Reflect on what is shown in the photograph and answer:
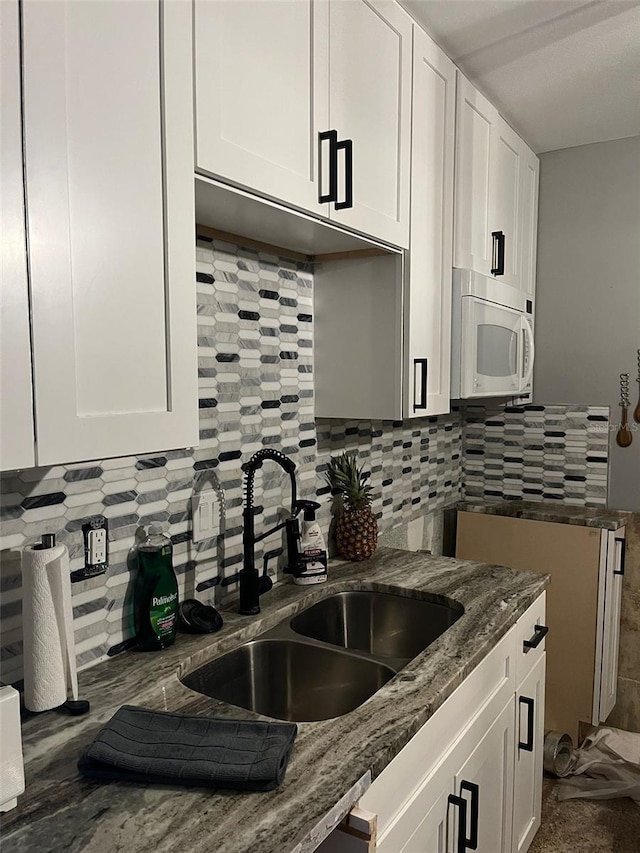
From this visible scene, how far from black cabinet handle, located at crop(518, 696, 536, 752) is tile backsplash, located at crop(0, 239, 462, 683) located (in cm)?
78

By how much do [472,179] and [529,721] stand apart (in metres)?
1.71

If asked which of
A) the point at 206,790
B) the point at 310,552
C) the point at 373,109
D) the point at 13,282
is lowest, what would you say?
the point at 206,790

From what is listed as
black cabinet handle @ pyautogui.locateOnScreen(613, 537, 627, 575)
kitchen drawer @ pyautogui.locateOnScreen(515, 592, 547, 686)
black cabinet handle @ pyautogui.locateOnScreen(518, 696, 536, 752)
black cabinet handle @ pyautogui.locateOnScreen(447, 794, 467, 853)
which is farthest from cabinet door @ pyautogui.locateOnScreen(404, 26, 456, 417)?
black cabinet handle @ pyautogui.locateOnScreen(613, 537, 627, 575)

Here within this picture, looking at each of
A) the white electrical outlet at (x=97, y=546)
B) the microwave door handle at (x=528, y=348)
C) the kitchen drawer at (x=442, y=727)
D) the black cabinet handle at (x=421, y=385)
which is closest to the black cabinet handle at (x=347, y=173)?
the black cabinet handle at (x=421, y=385)

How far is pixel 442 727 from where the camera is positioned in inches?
51.1

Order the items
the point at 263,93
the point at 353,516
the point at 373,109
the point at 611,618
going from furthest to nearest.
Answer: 1. the point at 611,618
2. the point at 353,516
3. the point at 373,109
4. the point at 263,93

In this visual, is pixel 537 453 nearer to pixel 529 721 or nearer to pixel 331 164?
pixel 529 721

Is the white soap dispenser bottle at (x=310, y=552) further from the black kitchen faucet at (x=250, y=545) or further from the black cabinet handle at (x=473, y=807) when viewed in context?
the black cabinet handle at (x=473, y=807)

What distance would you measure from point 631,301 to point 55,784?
2621mm

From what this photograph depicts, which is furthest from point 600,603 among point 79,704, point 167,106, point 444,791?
point 167,106

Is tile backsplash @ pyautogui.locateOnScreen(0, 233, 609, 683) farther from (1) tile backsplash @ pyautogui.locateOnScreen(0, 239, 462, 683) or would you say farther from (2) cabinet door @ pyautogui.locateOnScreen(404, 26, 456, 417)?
(2) cabinet door @ pyautogui.locateOnScreen(404, 26, 456, 417)

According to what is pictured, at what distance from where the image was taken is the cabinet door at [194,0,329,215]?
3.54ft

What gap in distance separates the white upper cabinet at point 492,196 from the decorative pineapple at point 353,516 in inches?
29.9

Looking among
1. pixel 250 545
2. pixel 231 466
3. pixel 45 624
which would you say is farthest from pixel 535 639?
pixel 45 624
